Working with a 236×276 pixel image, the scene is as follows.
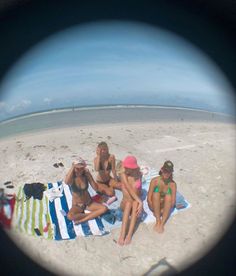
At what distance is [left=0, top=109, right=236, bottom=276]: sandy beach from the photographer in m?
2.69

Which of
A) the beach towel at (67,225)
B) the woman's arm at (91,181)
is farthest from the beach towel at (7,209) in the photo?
the woman's arm at (91,181)

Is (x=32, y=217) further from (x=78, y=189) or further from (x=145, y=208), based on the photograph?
(x=145, y=208)

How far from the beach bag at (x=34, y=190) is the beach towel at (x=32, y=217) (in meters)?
0.04

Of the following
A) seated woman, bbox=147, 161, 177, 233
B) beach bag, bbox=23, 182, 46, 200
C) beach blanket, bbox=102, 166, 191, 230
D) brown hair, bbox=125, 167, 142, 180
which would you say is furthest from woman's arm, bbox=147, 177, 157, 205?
beach bag, bbox=23, 182, 46, 200

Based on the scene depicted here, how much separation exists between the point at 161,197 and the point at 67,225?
0.90m

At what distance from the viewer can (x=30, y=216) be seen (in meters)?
3.44

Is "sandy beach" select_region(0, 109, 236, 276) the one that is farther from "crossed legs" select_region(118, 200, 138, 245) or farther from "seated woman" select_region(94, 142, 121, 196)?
"seated woman" select_region(94, 142, 121, 196)

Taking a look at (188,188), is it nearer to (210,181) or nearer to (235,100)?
(210,181)

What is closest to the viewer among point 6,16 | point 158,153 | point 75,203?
point 6,16

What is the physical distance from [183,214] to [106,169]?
3.00 feet

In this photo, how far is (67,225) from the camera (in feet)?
10.6

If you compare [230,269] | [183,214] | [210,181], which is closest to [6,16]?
[230,269]

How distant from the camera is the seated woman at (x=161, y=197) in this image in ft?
10.2

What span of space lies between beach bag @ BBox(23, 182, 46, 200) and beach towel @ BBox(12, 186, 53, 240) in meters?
0.04
